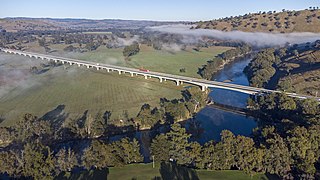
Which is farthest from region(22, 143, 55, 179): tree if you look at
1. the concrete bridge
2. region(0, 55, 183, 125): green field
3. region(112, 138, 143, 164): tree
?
the concrete bridge

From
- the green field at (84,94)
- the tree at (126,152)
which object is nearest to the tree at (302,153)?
the tree at (126,152)

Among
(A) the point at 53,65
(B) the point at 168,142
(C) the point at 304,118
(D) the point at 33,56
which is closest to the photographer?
(B) the point at 168,142

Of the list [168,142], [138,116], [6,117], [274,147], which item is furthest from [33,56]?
[274,147]

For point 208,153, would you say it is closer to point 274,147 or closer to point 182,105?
point 274,147

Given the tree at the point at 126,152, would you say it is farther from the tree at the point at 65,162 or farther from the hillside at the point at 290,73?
the hillside at the point at 290,73

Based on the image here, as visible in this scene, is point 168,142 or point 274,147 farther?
point 168,142

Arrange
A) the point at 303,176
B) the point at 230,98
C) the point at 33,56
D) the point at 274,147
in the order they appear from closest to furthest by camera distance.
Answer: the point at 303,176 → the point at 274,147 → the point at 230,98 → the point at 33,56

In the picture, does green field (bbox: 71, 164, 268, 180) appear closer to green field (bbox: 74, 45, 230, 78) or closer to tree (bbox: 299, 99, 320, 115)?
tree (bbox: 299, 99, 320, 115)

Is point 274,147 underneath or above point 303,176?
above

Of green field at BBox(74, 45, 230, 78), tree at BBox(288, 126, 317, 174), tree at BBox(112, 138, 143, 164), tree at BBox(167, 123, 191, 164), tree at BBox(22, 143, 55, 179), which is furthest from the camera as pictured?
green field at BBox(74, 45, 230, 78)
